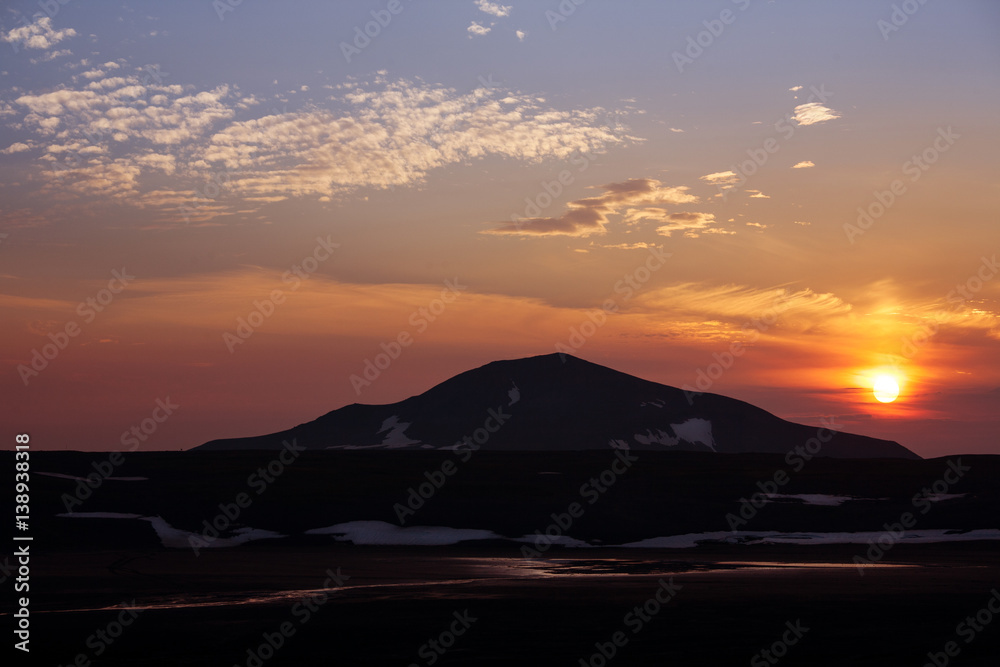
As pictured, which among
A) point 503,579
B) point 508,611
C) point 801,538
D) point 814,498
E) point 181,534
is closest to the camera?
point 508,611

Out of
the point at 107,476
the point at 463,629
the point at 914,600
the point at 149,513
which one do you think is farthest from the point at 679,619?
the point at 107,476

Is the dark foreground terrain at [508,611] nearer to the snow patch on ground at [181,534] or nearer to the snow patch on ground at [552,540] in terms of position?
the snow patch on ground at [181,534]

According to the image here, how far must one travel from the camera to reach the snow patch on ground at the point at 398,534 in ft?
183

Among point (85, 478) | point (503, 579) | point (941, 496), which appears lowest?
point (941, 496)

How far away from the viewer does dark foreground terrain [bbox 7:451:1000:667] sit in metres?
21.2

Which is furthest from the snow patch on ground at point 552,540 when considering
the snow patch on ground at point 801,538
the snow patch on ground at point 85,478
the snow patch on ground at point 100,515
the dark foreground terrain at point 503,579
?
the snow patch on ground at point 85,478

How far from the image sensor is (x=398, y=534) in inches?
2263

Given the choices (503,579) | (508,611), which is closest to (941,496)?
(503,579)

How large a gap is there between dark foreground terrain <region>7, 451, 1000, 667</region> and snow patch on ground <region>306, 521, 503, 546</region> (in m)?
1.06

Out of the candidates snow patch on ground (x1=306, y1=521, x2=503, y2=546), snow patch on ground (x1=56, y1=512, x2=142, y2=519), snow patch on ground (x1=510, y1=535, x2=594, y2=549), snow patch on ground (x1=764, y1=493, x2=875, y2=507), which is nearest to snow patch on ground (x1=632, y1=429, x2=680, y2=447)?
snow patch on ground (x1=764, y1=493, x2=875, y2=507)

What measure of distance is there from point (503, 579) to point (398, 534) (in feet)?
79.9

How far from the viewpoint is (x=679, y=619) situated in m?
24.6

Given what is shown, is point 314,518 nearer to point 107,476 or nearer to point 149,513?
point 149,513

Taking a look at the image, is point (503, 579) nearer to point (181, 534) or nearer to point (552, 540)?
point (552, 540)
